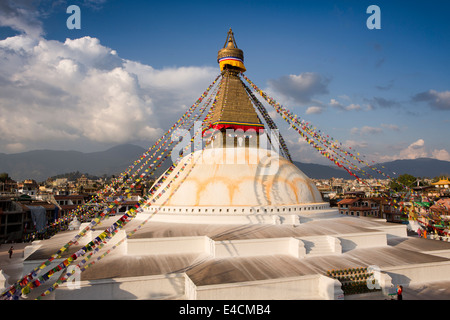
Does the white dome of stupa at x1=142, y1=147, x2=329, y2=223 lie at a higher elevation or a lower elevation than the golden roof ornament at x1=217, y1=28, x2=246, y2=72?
lower

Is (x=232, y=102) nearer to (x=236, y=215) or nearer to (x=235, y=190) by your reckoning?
(x=235, y=190)

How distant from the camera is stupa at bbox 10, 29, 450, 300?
872cm

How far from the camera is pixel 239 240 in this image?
Result: 34.8 feet

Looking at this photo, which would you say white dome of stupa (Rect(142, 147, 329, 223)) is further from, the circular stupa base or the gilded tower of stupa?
the gilded tower of stupa

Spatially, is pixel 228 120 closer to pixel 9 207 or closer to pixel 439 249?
pixel 439 249

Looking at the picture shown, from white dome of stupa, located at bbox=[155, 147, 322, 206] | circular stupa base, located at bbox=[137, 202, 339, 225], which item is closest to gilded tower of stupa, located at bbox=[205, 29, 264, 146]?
white dome of stupa, located at bbox=[155, 147, 322, 206]

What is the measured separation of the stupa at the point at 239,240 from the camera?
8.72m

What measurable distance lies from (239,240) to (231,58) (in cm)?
1063

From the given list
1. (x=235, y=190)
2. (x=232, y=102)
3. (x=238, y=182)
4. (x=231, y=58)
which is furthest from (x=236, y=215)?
(x=231, y=58)

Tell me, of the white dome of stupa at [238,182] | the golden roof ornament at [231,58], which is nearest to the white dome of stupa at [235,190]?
the white dome of stupa at [238,182]

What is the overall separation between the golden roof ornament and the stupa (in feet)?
0.18

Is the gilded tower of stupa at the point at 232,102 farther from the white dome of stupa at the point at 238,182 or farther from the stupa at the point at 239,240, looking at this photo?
the white dome of stupa at the point at 238,182
